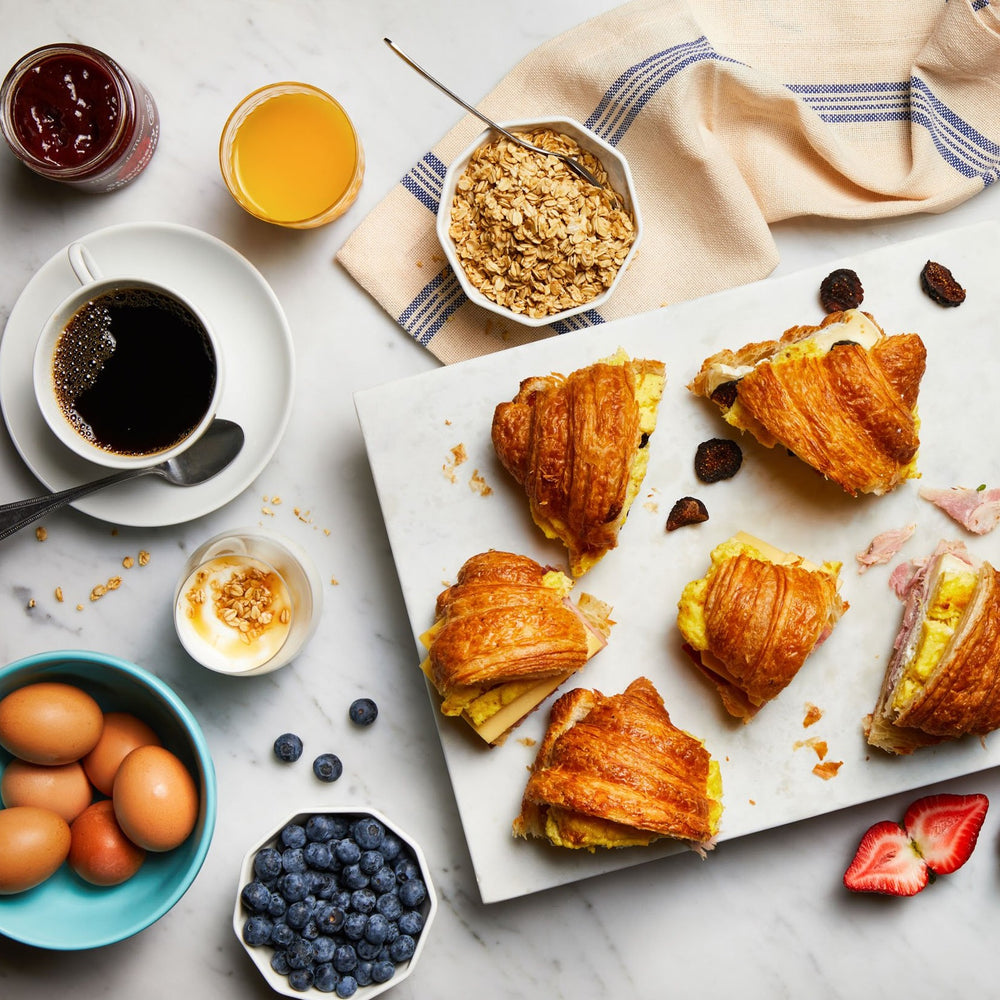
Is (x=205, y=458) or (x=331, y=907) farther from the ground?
(x=205, y=458)

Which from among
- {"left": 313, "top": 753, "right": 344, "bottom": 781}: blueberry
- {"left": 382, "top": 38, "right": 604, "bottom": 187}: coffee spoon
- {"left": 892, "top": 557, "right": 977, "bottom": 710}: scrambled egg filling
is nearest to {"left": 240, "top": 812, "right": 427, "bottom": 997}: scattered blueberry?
{"left": 313, "top": 753, "right": 344, "bottom": 781}: blueberry

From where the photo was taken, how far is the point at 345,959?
2107 mm

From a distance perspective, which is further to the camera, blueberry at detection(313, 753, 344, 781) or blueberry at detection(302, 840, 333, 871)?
blueberry at detection(313, 753, 344, 781)

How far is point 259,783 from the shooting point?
7.73ft

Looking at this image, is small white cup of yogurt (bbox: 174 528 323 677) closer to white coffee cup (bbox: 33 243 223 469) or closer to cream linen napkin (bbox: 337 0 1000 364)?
white coffee cup (bbox: 33 243 223 469)

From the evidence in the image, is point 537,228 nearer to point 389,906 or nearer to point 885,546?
point 885,546

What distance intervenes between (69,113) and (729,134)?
167 cm

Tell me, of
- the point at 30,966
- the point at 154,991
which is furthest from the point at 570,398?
the point at 30,966

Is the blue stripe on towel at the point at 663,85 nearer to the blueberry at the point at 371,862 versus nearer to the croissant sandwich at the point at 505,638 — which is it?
the croissant sandwich at the point at 505,638

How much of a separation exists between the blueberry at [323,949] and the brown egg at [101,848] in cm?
46

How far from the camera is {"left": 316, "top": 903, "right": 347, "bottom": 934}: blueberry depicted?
2115 millimetres

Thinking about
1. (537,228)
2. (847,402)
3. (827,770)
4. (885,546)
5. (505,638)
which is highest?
(537,228)

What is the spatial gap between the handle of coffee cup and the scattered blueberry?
1347 mm

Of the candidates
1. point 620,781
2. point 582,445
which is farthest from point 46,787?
point 582,445
